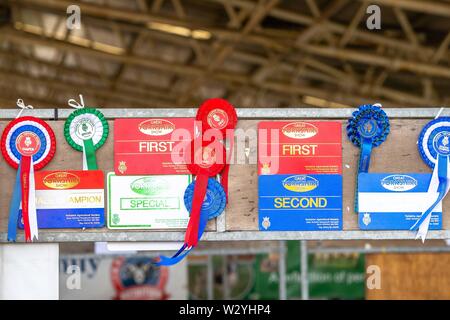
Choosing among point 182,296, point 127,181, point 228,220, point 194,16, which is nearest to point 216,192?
point 228,220

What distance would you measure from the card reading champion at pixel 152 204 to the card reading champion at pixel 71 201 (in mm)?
39

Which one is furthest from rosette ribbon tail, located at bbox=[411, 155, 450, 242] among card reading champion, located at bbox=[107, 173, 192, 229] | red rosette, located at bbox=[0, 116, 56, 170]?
red rosette, located at bbox=[0, 116, 56, 170]

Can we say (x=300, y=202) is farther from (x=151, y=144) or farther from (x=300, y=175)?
(x=151, y=144)

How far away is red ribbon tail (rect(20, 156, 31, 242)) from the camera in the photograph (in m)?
2.16

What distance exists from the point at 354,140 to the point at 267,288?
450 centimetres

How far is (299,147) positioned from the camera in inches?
85.9

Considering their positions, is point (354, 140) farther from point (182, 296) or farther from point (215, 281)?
point (215, 281)

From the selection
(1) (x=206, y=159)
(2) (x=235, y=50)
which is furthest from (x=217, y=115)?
(2) (x=235, y=50)

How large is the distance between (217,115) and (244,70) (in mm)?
13533

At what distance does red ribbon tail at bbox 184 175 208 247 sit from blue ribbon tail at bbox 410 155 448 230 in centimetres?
58

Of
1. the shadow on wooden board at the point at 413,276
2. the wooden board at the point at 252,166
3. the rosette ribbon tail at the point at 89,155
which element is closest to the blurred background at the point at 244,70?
the shadow on wooden board at the point at 413,276

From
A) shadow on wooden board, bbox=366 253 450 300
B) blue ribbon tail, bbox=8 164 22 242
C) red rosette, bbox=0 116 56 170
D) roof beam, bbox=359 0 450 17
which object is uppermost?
roof beam, bbox=359 0 450 17

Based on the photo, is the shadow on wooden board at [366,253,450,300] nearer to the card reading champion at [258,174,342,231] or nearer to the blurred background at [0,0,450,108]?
the card reading champion at [258,174,342,231]

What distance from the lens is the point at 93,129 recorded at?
7.28ft
